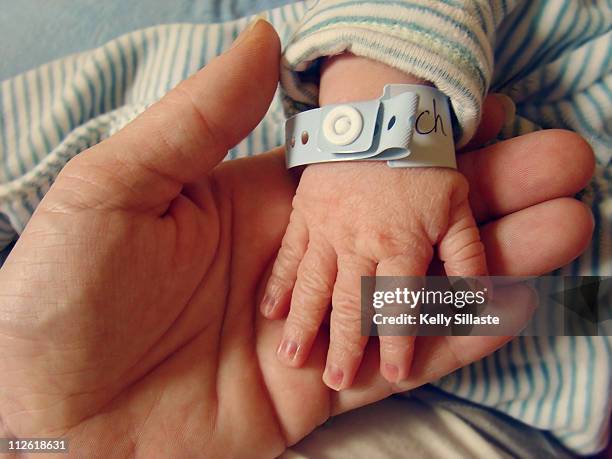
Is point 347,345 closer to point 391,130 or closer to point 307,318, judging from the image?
point 307,318

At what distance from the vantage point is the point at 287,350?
2.06ft

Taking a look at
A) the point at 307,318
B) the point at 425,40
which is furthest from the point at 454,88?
the point at 307,318

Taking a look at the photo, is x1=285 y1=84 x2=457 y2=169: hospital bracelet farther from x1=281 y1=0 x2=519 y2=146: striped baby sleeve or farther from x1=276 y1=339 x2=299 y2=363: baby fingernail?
x1=276 y1=339 x2=299 y2=363: baby fingernail

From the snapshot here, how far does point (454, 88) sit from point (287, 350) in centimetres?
35

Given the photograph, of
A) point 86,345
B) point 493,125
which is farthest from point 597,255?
point 86,345

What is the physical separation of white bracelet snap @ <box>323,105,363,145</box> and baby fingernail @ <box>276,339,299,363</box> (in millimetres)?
237

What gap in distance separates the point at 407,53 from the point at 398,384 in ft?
1.29

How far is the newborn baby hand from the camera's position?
1.90 ft

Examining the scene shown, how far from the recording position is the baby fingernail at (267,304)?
650mm

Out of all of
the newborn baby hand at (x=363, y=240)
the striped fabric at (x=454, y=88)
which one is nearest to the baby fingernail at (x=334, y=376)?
the newborn baby hand at (x=363, y=240)

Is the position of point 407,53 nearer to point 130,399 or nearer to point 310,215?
point 310,215

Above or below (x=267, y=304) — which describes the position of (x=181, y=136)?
above

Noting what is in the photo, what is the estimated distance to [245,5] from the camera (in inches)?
37.9

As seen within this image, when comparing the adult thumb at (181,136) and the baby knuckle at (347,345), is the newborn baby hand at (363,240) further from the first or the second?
the adult thumb at (181,136)
